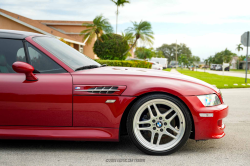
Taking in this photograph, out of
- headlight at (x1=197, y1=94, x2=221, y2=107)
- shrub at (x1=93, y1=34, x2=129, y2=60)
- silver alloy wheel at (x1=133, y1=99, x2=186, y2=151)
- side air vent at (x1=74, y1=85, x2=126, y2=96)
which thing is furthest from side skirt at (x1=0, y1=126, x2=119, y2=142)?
shrub at (x1=93, y1=34, x2=129, y2=60)

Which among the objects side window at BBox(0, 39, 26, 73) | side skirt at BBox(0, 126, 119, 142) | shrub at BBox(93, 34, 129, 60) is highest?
shrub at BBox(93, 34, 129, 60)

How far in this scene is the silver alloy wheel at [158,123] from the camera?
321cm

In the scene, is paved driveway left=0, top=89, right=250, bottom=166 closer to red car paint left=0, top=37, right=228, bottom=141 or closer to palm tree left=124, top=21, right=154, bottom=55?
red car paint left=0, top=37, right=228, bottom=141

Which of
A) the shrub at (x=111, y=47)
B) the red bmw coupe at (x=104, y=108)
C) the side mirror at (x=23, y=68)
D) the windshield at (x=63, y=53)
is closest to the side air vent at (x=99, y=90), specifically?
the red bmw coupe at (x=104, y=108)

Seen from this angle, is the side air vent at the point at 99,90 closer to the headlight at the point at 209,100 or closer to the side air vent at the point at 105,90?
the side air vent at the point at 105,90

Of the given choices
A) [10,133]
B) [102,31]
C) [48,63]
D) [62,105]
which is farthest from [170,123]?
[102,31]

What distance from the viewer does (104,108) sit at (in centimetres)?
316

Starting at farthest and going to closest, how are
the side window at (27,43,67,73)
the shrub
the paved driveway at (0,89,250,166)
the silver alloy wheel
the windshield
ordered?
the shrub
the windshield
the side window at (27,43,67,73)
the silver alloy wheel
the paved driveway at (0,89,250,166)

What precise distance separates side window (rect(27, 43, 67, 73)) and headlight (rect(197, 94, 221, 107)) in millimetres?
1627

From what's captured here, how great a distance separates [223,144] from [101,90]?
183cm

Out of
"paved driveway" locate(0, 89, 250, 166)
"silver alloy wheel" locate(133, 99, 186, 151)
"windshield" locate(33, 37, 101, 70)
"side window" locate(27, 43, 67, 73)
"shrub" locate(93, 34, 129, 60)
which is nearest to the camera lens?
"paved driveway" locate(0, 89, 250, 166)

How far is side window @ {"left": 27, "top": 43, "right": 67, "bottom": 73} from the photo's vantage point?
3335 mm

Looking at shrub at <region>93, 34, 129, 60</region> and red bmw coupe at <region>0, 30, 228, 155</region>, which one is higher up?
shrub at <region>93, 34, 129, 60</region>

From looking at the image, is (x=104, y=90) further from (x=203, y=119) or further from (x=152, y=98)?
(x=203, y=119)
